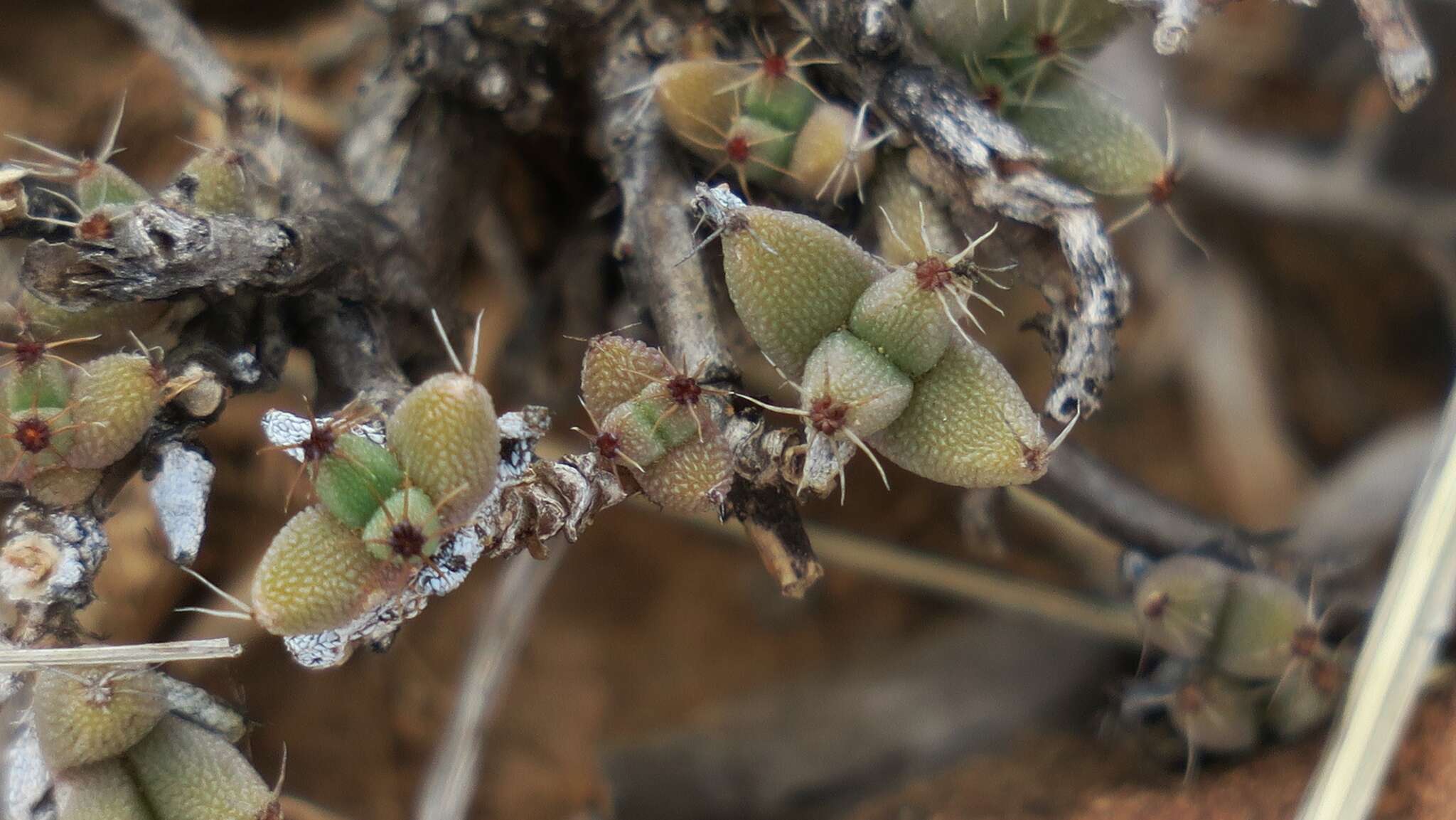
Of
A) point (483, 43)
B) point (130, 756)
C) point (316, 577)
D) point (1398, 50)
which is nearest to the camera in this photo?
point (316, 577)

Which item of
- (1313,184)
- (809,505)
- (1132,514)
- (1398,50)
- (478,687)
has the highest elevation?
(1398,50)

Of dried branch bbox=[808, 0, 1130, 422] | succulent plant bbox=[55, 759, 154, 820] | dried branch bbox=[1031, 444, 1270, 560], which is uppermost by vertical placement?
dried branch bbox=[808, 0, 1130, 422]

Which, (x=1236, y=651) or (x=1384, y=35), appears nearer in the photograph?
(x=1384, y=35)

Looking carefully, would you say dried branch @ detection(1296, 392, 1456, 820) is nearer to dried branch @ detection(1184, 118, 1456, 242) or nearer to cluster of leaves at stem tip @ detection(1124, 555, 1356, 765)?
cluster of leaves at stem tip @ detection(1124, 555, 1356, 765)

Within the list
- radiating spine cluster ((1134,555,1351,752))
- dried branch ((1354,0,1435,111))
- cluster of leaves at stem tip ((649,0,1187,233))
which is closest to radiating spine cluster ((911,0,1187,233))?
cluster of leaves at stem tip ((649,0,1187,233))

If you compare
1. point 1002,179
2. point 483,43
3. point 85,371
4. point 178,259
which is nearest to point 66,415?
point 85,371

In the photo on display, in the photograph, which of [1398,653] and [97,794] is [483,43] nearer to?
[97,794]

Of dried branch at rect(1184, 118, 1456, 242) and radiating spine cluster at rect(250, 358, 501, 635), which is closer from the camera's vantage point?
radiating spine cluster at rect(250, 358, 501, 635)
